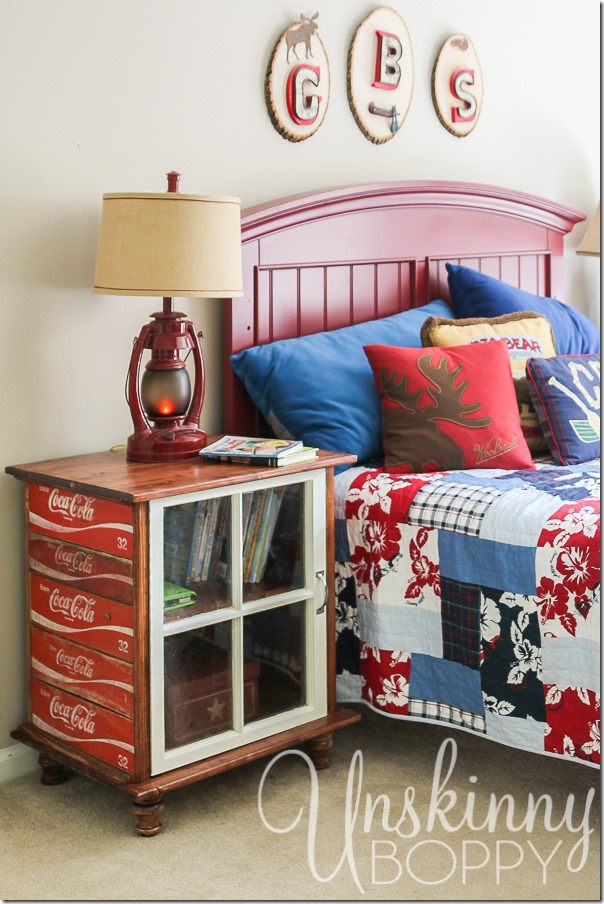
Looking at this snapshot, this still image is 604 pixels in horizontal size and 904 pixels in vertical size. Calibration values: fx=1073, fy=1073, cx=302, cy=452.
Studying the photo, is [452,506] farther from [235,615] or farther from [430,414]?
[235,615]

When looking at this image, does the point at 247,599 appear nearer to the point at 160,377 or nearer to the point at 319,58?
the point at 160,377

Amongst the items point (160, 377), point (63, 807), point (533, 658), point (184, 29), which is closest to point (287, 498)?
point (160, 377)

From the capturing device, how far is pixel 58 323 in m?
2.38

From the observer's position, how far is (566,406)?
274cm

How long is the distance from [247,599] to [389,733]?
0.59 metres

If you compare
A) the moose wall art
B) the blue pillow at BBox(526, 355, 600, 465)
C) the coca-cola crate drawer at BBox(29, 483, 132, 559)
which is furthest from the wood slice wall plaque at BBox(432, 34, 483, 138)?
the coca-cola crate drawer at BBox(29, 483, 132, 559)

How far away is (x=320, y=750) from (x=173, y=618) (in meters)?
0.52

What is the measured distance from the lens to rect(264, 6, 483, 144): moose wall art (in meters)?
2.82

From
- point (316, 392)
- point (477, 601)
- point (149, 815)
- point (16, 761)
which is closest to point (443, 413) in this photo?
point (316, 392)

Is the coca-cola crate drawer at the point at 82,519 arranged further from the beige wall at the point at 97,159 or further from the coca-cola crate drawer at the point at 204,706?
the coca-cola crate drawer at the point at 204,706


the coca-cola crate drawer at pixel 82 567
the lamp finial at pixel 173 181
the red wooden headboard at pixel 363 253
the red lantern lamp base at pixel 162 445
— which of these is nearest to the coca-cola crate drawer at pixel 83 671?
the coca-cola crate drawer at pixel 82 567

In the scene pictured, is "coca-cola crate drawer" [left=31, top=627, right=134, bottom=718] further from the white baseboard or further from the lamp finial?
the lamp finial

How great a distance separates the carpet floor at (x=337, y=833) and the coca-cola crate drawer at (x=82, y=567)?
0.47 m

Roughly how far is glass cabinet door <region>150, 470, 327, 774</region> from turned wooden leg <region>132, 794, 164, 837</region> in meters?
0.07
